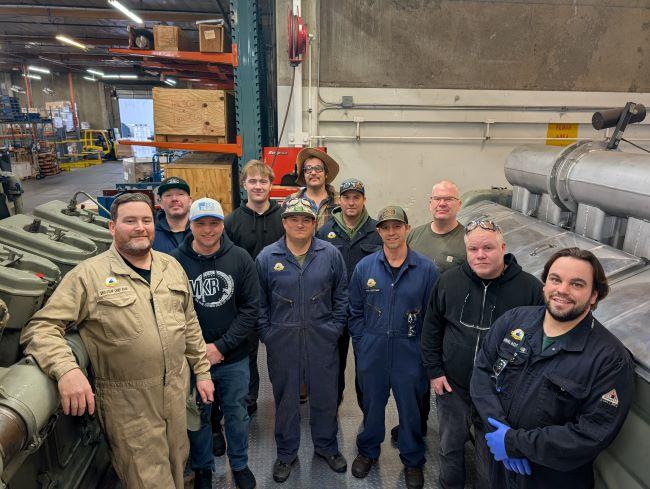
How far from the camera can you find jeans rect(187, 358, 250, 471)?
2195mm

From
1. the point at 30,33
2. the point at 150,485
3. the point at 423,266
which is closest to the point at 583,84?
the point at 423,266

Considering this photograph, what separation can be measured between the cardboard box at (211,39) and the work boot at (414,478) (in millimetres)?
3956

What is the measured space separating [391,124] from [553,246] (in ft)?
10.2

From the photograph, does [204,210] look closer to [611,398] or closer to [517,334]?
[517,334]

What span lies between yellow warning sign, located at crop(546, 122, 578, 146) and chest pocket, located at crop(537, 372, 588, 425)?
185 inches

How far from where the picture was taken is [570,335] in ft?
4.96

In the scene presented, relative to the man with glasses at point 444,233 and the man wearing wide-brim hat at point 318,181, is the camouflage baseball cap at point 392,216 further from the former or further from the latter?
the man wearing wide-brim hat at point 318,181

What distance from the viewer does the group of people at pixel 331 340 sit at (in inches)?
59.6

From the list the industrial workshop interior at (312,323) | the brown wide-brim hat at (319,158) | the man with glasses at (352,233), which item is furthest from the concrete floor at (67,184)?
the man with glasses at (352,233)

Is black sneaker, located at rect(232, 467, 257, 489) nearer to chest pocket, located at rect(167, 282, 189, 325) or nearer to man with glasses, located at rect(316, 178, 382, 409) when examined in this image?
man with glasses, located at rect(316, 178, 382, 409)

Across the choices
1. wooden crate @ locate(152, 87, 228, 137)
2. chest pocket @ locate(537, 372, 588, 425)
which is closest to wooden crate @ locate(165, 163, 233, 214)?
wooden crate @ locate(152, 87, 228, 137)

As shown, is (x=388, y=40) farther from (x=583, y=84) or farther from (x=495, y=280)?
(x=495, y=280)

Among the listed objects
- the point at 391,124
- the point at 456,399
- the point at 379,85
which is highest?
the point at 379,85

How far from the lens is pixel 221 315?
7.13 feet
